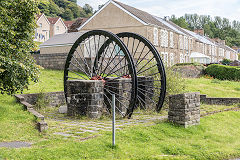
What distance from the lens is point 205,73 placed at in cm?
2634

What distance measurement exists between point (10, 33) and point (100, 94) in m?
3.90

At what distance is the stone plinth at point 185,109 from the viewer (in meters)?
9.36

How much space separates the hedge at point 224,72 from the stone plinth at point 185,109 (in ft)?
49.2

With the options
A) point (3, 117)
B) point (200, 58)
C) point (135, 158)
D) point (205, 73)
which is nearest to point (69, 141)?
point (135, 158)

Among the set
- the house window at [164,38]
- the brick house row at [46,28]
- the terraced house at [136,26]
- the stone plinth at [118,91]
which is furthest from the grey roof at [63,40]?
the brick house row at [46,28]

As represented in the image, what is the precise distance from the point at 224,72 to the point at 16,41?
1900cm

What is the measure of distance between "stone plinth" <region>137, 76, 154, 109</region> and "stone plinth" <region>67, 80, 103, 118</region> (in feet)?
7.79

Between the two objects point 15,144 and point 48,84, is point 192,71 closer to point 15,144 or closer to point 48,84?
point 48,84

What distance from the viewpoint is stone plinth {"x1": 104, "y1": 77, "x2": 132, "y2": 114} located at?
1125cm

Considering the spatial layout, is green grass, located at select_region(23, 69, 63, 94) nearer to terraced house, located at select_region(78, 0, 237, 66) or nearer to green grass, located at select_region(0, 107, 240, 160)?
green grass, located at select_region(0, 107, 240, 160)

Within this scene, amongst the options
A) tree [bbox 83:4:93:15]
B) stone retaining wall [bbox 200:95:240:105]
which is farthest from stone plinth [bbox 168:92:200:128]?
tree [bbox 83:4:93:15]

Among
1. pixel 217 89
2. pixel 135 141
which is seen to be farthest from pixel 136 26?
pixel 135 141

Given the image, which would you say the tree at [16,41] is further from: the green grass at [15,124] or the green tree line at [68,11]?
the green tree line at [68,11]

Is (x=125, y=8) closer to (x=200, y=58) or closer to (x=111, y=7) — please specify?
(x=111, y=7)
